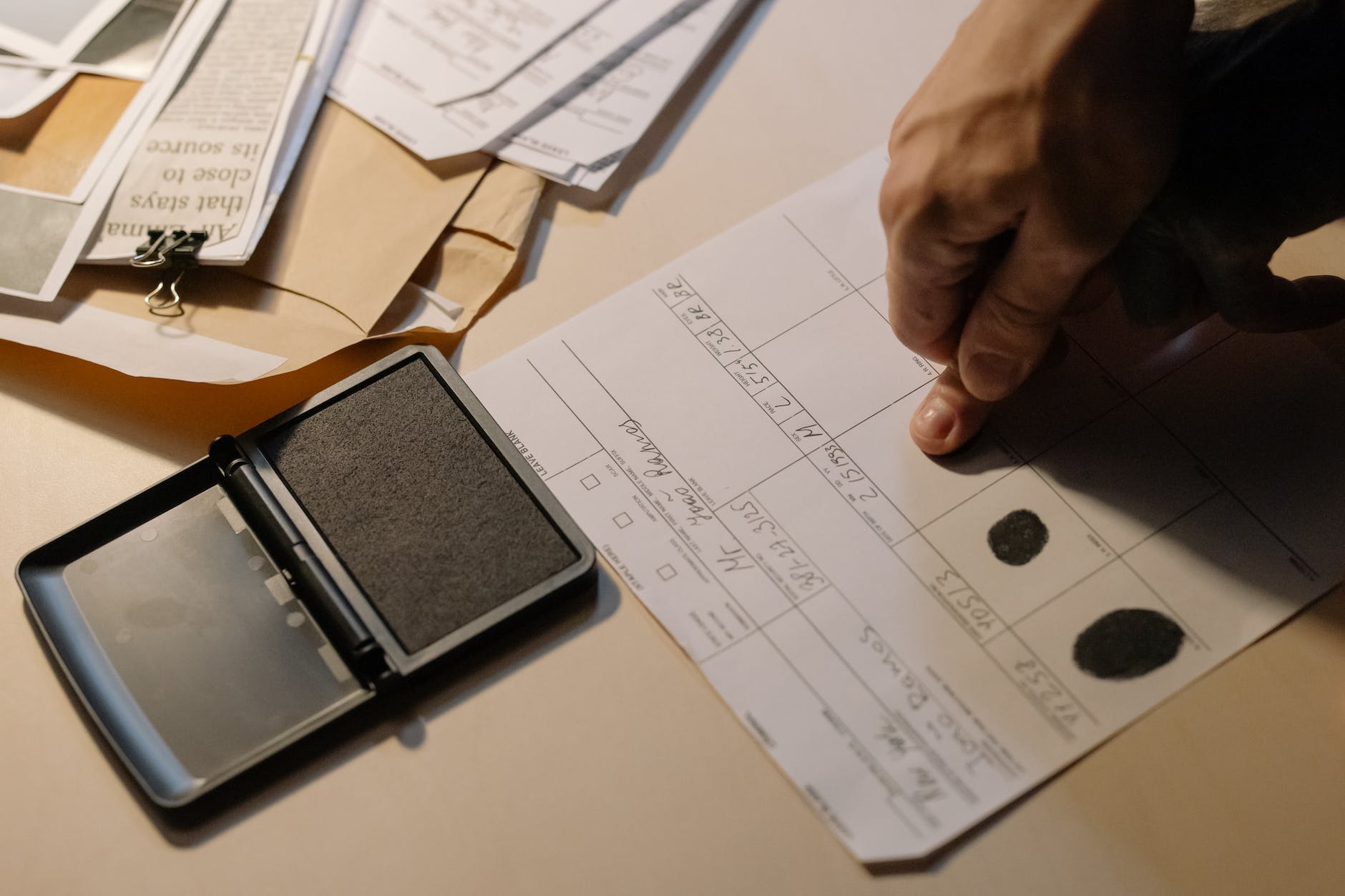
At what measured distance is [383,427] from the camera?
0.55m

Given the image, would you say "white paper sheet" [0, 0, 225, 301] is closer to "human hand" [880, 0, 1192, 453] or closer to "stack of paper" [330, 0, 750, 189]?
"stack of paper" [330, 0, 750, 189]

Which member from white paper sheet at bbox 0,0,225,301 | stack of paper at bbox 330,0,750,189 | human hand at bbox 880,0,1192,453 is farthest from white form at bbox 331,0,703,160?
human hand at bbox 880,0,1192,453

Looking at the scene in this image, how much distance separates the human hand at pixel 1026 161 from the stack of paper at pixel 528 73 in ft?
0.86

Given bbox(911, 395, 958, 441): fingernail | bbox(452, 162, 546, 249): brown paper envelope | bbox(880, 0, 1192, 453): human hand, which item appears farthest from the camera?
bbox(452, 162, 546, 249): brown paper envelope

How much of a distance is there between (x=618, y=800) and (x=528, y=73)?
1.64 ft

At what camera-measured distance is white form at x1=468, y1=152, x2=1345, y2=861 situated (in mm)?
473

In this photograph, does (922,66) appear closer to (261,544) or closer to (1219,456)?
(1219,456)

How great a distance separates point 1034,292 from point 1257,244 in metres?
0.12

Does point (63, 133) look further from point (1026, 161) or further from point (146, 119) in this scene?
point (1026, 161)

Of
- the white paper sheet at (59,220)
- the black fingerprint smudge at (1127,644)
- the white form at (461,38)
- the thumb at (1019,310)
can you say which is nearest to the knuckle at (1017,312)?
the thumb at (1019,310)

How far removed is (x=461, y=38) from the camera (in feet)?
2.43

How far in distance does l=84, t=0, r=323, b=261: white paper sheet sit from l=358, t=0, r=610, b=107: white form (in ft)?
0.17

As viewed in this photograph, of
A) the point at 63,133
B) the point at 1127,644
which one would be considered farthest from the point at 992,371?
the point at 63,133

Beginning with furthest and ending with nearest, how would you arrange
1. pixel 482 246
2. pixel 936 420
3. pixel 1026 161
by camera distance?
pixel 482 246
pixel 936 420
pixel 1026 161
